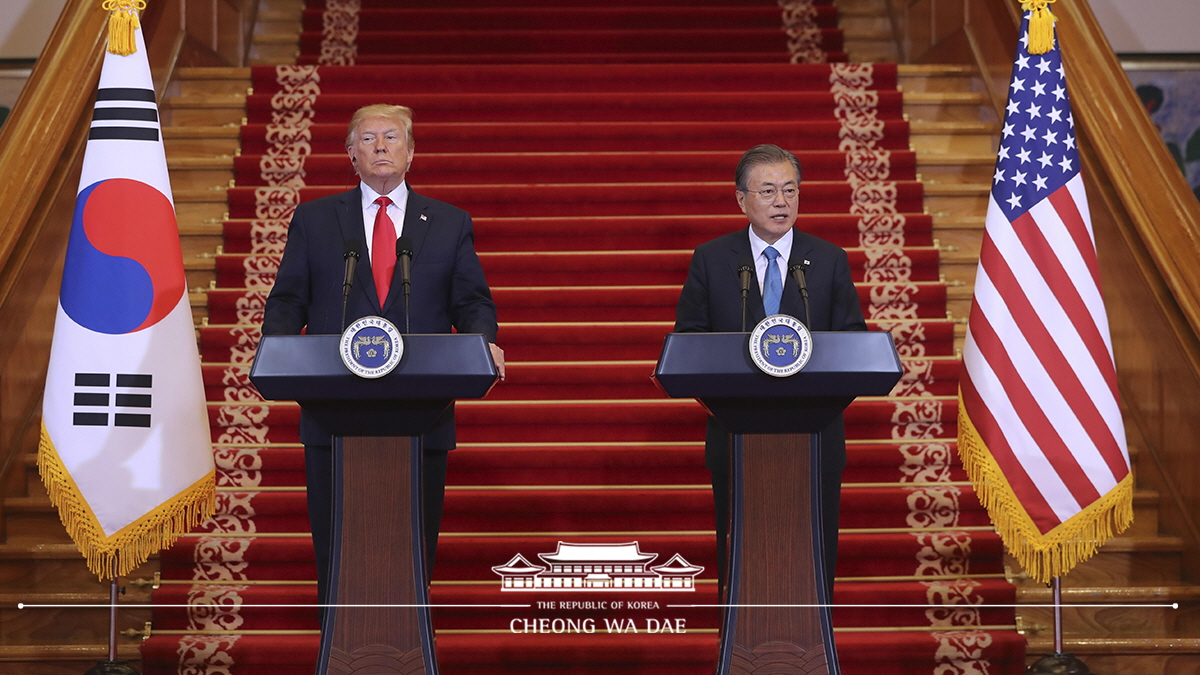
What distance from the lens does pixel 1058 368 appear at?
3.53 m

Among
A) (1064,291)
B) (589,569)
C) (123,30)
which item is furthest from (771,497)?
(123,30)

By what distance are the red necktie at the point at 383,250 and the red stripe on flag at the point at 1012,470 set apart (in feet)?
5.84

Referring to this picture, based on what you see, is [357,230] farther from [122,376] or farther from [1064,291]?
[1064,291]

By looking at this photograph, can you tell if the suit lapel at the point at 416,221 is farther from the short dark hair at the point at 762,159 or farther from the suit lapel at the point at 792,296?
the suit lapel at the point at 792,296

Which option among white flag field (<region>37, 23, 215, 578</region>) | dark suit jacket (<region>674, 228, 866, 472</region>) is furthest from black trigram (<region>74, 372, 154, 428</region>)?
dark suit jacket (<region>674, 228, 866, 472</region>)

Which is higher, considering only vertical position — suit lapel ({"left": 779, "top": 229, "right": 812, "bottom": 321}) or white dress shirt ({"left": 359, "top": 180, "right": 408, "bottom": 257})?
white dress shirt ({"left": 359, "top": 180, "right": 408, "bottom": 257})

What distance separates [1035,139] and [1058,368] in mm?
725

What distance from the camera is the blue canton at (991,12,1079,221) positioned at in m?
3.67

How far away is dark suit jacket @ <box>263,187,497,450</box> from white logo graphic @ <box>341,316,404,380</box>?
1.40ft

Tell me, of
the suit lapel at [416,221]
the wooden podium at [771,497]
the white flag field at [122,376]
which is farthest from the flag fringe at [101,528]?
the wooden podium at [771,497]

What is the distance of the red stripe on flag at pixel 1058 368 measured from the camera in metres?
3.48

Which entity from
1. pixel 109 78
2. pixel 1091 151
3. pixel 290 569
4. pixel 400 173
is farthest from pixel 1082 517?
pixel 109 78

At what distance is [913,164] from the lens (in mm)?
5773

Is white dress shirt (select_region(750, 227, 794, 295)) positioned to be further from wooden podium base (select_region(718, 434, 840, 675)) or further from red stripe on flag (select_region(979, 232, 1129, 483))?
red stripe on flag (select_region(979, 232, 1129, 483))
